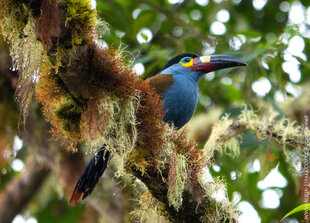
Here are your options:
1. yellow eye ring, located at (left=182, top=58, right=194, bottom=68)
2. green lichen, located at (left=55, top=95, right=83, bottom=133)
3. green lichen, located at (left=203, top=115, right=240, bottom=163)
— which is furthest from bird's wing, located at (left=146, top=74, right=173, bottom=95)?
green lichen, located at (left=55, top=95, right=83, bottom=133)

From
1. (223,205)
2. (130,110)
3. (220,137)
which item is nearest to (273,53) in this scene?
(220,137)

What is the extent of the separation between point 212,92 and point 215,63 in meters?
1.71

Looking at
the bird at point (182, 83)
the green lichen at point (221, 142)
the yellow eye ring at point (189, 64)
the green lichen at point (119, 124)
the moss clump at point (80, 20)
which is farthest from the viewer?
the yellow eye ring at point (189, 64)

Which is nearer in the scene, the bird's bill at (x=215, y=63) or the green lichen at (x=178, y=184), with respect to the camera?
the green lichen at (x=178, y=184)

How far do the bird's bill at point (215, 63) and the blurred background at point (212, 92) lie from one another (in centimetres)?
22

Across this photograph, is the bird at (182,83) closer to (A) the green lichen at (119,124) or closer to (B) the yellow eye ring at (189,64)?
(B) the yellow eye ring at (189,64)

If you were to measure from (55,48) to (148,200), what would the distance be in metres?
1.01

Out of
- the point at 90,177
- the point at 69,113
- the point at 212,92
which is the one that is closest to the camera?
the point at 69,113

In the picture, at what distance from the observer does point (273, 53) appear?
376cm

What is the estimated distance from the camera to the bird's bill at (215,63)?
10.5 ft

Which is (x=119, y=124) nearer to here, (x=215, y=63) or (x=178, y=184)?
(x=178, y=184)

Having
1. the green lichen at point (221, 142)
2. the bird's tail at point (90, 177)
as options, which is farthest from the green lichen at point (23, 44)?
the green lichen at point (221, 142)

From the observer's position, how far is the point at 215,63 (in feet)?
10.9

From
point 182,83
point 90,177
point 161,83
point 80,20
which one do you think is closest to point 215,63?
point 182,83
